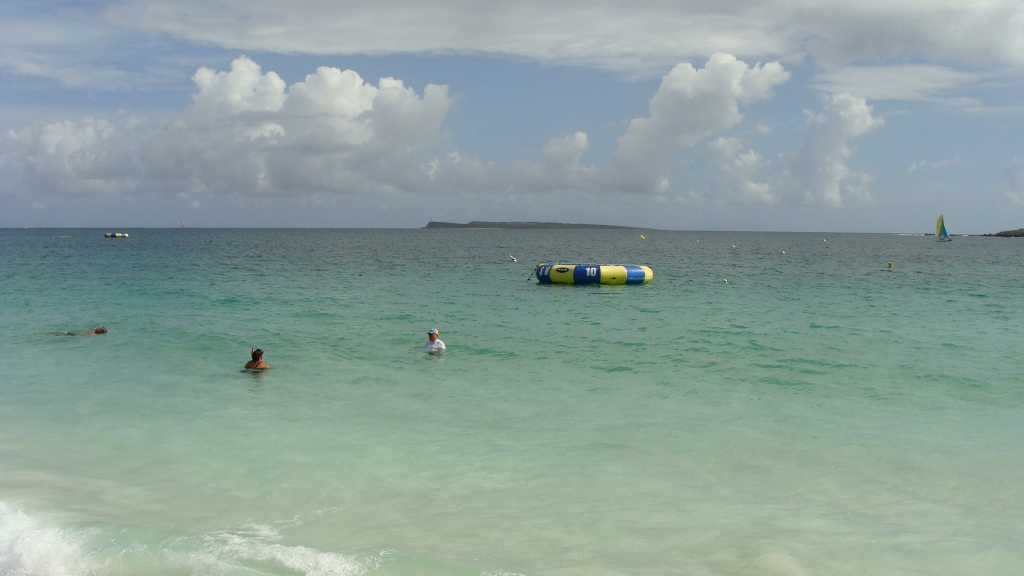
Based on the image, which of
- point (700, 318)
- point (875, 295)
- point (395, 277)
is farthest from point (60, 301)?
point (875, 295)

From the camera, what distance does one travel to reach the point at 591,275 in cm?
3197

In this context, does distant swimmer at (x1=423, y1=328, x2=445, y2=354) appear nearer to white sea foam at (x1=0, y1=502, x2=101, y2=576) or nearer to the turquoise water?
the turquoise water

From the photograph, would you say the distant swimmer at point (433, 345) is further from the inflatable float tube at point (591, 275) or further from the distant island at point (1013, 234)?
the distant island at point (1013, 234)

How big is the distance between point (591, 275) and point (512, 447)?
2324cm

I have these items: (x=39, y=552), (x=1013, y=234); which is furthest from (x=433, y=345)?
(x=1013, y=234)

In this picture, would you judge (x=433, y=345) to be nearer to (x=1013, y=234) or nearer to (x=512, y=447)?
(x=512, y=447)

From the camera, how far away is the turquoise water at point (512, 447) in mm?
6188

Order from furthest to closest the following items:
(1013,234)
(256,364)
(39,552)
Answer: (1013,234), (256,364), (39,552)

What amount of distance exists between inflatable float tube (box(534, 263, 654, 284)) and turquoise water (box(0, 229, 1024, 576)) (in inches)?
436

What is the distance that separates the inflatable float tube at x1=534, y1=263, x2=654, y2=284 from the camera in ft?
105

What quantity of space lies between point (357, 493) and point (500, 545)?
6.53 feet

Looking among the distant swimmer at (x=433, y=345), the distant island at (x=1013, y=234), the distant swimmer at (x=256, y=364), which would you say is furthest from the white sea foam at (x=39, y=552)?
the distant island at (x=1013, y=234)

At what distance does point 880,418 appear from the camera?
1068 cm

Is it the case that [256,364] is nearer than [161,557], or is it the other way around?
[161,557]
